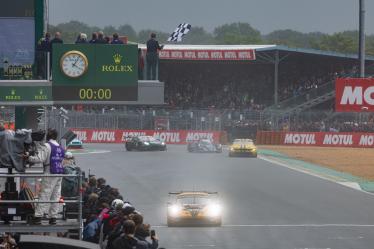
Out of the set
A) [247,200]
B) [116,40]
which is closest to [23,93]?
[116,40]

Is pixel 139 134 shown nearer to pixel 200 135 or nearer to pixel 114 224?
pixel 200 135

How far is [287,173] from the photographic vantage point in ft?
171

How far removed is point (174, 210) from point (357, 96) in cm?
3167

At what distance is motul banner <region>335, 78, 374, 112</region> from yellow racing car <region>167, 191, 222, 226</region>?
96.4 feet

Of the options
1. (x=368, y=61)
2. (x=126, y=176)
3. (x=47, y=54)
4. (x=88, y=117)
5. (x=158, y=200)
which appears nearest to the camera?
(x=47, y=54)

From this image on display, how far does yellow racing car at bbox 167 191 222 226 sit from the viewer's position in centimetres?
2838

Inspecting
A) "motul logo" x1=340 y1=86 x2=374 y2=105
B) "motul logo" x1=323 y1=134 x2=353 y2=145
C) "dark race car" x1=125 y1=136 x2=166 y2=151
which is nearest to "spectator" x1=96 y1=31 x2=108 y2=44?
"motul logo" x1=340 y1=86 x2=374 y2=105

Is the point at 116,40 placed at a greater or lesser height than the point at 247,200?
greater

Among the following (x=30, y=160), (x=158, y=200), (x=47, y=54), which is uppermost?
(x=47, y=54)

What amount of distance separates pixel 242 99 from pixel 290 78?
5.39m

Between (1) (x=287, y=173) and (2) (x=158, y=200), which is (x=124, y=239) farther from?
(1) (x=287, y=173)

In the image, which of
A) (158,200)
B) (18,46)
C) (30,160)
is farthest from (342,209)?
(30,160)

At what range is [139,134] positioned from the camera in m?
78.2

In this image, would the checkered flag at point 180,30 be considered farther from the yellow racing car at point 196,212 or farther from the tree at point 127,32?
the tree at point 127,32
